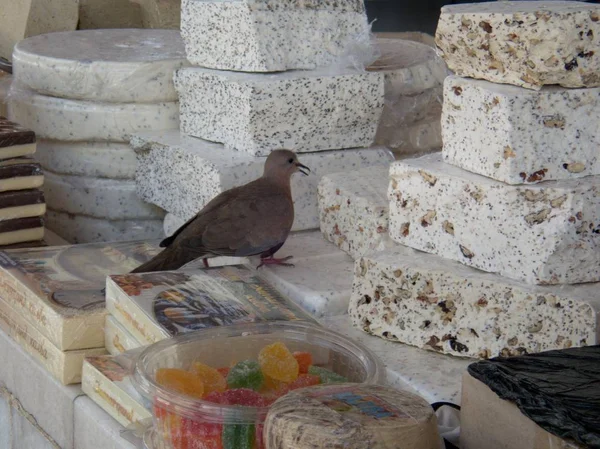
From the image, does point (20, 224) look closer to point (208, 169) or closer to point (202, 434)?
point (208, 169)

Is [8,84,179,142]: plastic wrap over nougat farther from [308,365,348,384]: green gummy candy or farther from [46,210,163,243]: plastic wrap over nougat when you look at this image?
[308,365,348,384]: green gummy candy


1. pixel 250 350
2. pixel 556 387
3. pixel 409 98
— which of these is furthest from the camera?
pixel 409 98

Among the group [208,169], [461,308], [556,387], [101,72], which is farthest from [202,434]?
[101,72]

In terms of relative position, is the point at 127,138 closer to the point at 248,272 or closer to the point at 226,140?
the point at 226,140

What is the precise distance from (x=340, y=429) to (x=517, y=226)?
3.06 ft

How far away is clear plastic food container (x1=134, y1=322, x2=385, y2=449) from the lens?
1644 mm

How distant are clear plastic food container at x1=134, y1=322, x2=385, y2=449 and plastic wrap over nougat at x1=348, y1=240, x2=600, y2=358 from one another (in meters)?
0.32

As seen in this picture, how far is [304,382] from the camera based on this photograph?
5.66ft

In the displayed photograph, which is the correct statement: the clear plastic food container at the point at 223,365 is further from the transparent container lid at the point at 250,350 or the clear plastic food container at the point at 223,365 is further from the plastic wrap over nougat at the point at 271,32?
the plastic wrap over nougat at the point at 271,32

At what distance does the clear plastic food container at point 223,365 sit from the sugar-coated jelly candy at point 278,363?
0.13m

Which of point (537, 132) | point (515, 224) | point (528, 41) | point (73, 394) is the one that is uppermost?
point (528, 41)

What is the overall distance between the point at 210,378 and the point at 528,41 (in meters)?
0.94

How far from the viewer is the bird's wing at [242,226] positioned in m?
2.61

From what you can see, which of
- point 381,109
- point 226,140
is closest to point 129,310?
point 226,140
